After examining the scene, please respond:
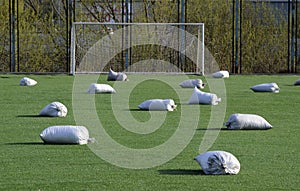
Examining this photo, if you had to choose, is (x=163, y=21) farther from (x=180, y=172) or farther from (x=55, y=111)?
(x=180, y=172)

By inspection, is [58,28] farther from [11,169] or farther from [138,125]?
[11,169]

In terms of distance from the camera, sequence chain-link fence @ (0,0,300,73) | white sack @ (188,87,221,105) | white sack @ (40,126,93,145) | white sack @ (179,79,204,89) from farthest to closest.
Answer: chain-link fence @ (0,0,300,73), white sack @ (179,79,204,89), white sack @ (188,87,221,105), white sack @ (40,126,93,145)

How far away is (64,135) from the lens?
8195 mm

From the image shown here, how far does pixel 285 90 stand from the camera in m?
18.2

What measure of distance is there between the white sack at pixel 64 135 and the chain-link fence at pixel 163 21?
20.1m

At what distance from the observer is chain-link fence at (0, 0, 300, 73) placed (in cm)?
2917

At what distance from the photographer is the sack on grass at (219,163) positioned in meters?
6.39

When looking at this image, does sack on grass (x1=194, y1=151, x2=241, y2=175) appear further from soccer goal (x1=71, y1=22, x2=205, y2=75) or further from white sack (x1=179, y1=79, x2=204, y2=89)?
soccer goal (x1=71, y1=22, x2=205, y2=75)

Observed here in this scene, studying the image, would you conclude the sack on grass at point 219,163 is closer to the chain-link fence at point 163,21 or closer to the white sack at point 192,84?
the white sack at point 192,84

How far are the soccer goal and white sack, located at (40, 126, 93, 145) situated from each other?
19.2 metres

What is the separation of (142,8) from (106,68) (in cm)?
388

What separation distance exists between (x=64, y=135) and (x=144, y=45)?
828 inches

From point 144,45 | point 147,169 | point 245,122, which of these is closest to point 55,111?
point 245,122

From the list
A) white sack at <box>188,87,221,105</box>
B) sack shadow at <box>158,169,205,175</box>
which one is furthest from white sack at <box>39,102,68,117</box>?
sack shadow at <box>158,169,205,175</box>
